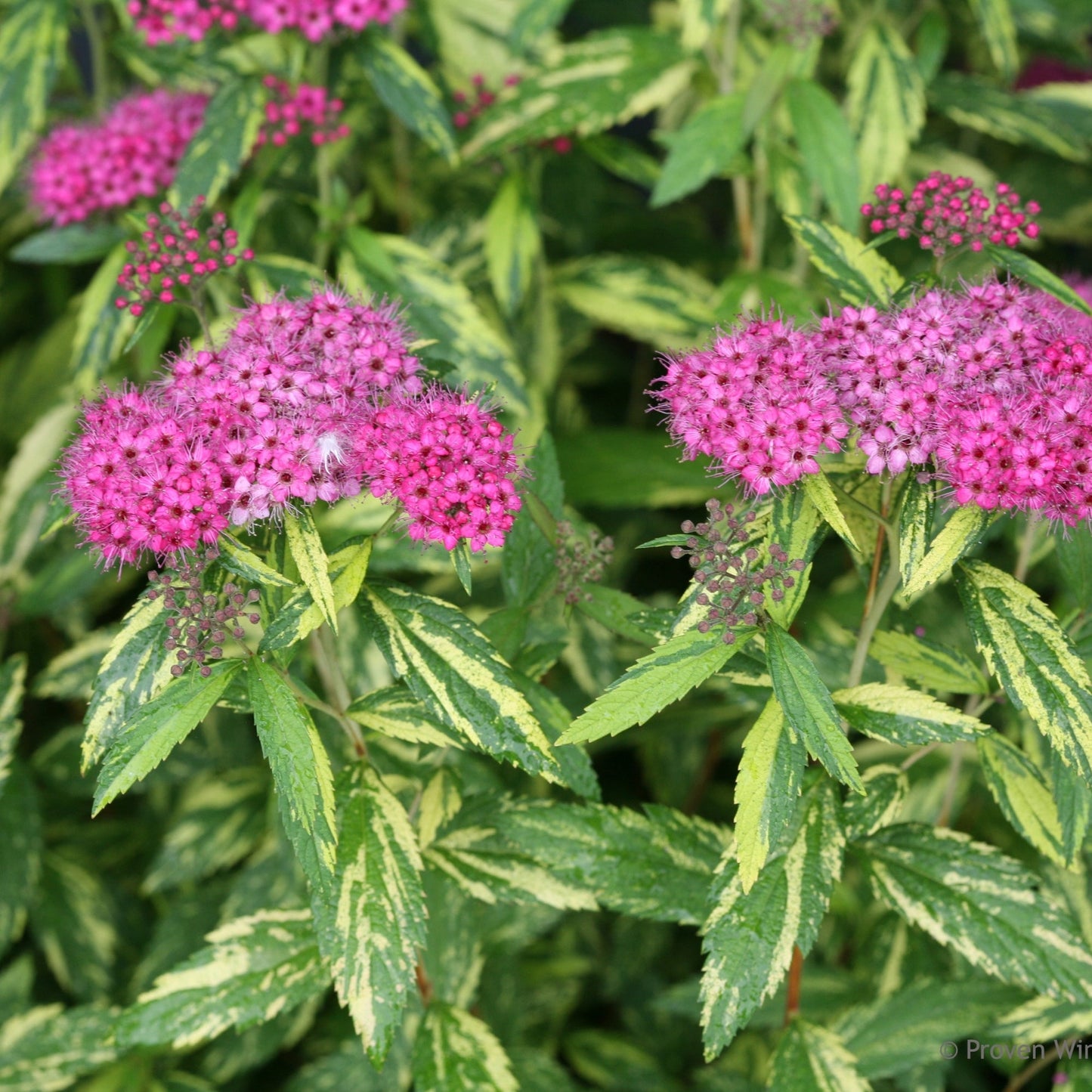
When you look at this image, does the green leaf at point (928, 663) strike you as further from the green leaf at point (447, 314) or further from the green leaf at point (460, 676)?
the green leaf at point (447, 314)

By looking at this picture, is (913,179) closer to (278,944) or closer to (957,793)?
(957,793)

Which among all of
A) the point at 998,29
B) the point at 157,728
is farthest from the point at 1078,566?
the point at 998,29

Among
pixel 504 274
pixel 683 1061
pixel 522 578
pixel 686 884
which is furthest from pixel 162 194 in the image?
pixel 683 1061

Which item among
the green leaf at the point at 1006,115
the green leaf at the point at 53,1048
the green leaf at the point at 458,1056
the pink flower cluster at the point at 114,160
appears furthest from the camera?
the green leaf at the point at 1006,115

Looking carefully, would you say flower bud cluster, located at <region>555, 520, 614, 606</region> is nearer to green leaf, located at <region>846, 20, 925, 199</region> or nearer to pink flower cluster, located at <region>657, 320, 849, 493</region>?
pink flower cluster, located at <region>657, 320, 849, 493</region>

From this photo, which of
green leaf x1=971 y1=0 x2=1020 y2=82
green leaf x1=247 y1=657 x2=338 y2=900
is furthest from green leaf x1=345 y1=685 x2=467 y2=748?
green leaf x1=971 y1=0 x2=1020 y2=82

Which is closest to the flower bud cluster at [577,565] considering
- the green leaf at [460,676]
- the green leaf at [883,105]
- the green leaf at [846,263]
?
the green leaf at [460,676]
